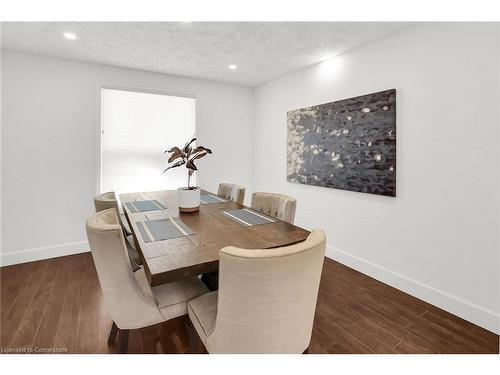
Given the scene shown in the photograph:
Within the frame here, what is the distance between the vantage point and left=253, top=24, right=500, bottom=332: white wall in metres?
1.85

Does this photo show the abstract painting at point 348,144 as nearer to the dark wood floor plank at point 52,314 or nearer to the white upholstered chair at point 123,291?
the white upholstered chair at point 123,291

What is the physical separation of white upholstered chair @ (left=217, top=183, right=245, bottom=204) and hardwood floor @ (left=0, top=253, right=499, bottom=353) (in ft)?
4.08

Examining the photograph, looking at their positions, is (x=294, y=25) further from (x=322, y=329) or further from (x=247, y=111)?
(x=322, y=329)

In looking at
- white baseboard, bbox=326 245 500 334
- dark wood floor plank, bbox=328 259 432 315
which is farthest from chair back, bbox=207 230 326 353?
white baseboard, bbox=326 245 500 334

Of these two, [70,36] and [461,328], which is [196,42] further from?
[461,328]

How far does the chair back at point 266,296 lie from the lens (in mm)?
864

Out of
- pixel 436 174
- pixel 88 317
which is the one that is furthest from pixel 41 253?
pixel 436 174

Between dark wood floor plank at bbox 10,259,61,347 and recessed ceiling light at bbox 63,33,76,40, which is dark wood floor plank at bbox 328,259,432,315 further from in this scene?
recessed ceiling light at bbox 63,33,76,40

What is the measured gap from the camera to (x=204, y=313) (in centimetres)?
123

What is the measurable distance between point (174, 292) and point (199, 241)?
1.13ft
